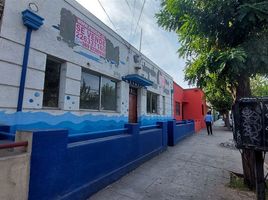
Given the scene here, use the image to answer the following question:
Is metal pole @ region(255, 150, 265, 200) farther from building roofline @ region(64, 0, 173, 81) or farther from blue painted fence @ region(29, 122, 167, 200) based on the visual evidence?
building roofline @ region(64, 0, 173, 81)

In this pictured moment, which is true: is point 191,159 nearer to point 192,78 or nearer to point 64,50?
point 192,78

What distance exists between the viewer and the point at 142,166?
6.26 metres

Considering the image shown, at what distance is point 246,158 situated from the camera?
4.98 meters

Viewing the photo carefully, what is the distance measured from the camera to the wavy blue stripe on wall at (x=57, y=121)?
4225 millimetres

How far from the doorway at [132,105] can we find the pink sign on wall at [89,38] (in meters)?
3.11

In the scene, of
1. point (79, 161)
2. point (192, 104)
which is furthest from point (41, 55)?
point (192, 104)

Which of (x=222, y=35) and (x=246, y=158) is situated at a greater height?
(x=222, y=35)

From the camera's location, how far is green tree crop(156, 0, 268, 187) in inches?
160

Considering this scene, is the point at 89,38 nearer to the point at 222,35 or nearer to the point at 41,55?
the point at 41,55

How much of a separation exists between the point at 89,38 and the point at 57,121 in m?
2.88

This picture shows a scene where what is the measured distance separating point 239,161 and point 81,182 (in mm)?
6365

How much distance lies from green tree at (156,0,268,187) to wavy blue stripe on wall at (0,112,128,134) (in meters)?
3.37

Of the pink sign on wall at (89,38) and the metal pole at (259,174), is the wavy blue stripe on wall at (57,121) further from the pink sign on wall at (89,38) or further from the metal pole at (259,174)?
the metal pole at (259,174)

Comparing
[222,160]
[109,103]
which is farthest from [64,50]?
[222,160]
